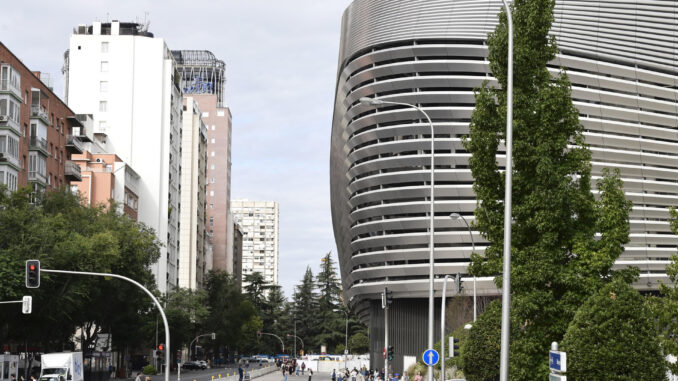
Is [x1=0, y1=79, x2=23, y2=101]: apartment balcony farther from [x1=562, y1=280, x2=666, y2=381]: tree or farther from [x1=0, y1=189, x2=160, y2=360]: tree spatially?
[x1=562, y1=280, x2=666, y2=381]: tree

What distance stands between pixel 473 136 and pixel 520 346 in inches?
215

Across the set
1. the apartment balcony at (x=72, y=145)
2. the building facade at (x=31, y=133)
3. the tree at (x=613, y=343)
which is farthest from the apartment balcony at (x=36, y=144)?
the tree at (x=613, y=343)

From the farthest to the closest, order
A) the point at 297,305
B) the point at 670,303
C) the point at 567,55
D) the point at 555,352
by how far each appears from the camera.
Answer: the point at 297,305
the point at 567,55
the point at 670,303
the point at 555,352

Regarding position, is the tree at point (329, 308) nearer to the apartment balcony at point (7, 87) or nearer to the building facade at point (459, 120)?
the building facade at point (459, 120)

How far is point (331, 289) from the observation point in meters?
176

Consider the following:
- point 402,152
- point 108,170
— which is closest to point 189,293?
point 108,170

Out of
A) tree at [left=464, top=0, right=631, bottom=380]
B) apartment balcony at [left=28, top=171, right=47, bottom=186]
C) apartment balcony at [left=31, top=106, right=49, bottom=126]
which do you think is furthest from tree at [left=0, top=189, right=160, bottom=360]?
tree at [left=464, top=0, right=631, bottom=380]

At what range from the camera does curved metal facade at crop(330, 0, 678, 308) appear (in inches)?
3509

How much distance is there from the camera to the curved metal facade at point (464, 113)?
3509 inches

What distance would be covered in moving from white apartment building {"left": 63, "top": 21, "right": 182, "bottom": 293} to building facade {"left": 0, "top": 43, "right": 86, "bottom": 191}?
26383 millimetres

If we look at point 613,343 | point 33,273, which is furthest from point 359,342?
point 613,343

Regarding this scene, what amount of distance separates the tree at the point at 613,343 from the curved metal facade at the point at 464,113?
6410 cm

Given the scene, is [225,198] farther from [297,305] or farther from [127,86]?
[127,86]

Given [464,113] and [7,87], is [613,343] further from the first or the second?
[464,113]
